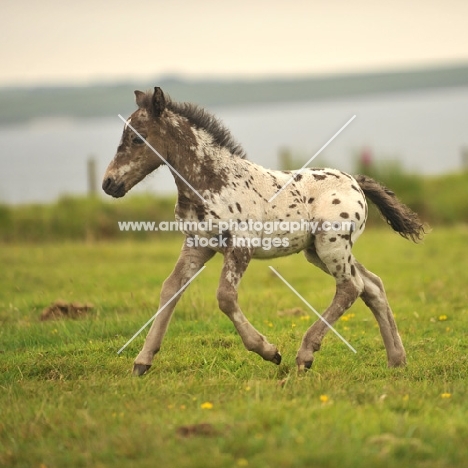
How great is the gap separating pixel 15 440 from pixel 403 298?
24.0 ft

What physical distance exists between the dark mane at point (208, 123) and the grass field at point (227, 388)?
192 centimetres

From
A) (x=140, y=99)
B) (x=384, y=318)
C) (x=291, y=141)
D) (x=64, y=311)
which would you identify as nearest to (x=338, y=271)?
(x=384, y=318)

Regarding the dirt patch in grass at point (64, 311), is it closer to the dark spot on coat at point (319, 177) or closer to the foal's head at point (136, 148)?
the foal's head at point (136, 148)

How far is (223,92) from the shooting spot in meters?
100

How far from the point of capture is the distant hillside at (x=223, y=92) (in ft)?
264

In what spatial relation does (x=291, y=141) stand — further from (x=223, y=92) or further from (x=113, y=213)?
(x=223, y=92)

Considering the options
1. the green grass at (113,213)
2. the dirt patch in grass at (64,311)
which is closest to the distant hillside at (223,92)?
the green grass at (113,213)

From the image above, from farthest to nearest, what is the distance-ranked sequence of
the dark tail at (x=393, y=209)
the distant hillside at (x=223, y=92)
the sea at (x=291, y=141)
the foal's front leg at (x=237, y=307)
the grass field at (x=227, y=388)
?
the distant hillside at (x=223, y=92) → the sea at (x=291, y=141) → the dark tail at (x=393, y=209) → the foal's front leg at (x=237, y=307) → the grass field at (x=227, y=388)

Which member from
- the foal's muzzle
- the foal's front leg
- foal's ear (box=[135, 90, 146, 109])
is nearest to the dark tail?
the foal's front leg

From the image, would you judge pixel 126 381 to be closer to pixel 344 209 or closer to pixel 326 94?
pixel 344 209

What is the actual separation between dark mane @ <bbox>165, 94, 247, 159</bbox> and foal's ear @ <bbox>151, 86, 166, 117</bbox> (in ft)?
0.44

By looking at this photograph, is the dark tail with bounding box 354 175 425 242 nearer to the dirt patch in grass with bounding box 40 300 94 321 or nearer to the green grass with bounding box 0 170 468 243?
the dirt patch in grass with bounding box 40 300 94 321

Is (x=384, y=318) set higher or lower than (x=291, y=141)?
higher

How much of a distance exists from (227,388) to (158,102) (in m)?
2.48
